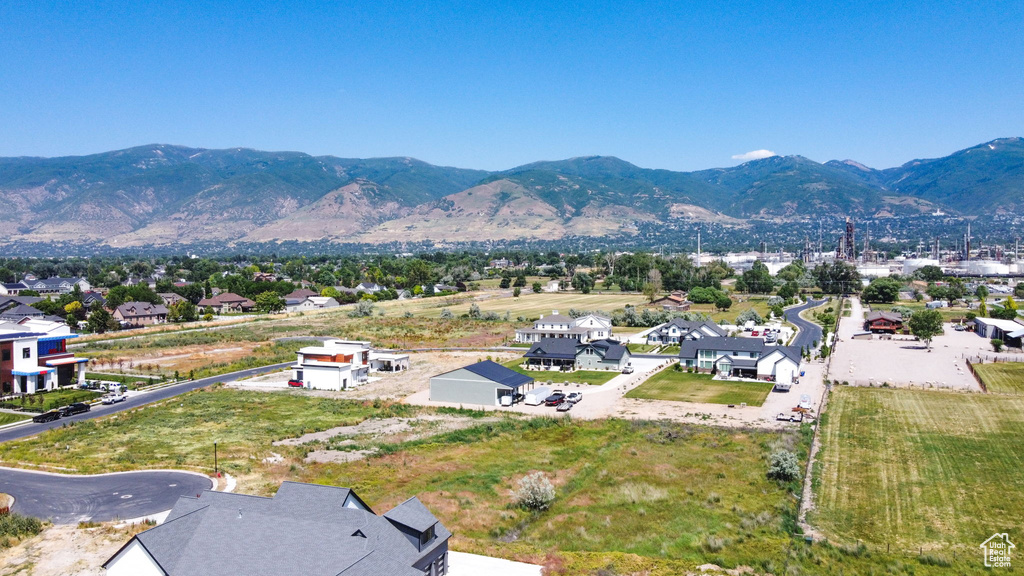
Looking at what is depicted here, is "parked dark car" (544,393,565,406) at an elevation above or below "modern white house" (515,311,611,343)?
below

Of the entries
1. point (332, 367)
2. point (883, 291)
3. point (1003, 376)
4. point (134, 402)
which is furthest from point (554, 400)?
point (883, 291)

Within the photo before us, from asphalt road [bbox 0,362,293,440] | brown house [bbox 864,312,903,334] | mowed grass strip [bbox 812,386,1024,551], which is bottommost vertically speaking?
asphalt road [bbox 0,362,293,440]

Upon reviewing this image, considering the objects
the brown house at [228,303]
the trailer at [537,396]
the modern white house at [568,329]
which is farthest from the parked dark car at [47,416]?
the brown house at [228,303]

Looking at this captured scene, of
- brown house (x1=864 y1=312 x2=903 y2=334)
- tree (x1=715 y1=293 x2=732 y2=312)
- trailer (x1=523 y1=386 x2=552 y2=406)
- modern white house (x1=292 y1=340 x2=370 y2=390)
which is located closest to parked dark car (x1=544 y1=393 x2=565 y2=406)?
trailer (x1=523 y1=386 x2=552 y2=406)

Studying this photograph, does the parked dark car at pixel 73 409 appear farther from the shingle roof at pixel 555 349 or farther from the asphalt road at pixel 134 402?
the shingle roof at pixel 555 349

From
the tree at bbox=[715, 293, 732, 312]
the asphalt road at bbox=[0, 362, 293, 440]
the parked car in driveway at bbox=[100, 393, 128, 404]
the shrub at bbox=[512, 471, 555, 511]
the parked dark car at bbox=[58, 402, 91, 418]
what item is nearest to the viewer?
the shrub at bbox=[512, 471, 555, 511]

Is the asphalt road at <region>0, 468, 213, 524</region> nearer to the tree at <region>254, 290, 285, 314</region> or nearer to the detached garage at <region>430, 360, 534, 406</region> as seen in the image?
the detached garage at <region>430, 360, 534, 406</region>

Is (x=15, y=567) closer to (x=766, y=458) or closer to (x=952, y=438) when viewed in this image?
(x=766, y=458)
